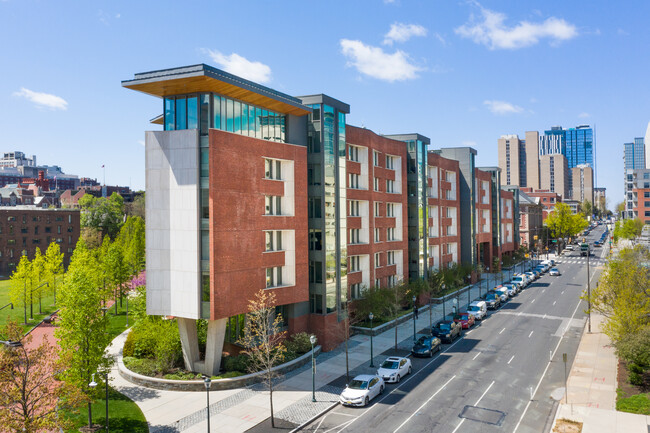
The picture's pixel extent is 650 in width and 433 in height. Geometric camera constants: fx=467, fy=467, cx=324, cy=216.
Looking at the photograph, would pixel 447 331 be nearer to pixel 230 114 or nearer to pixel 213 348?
pixel 213 348

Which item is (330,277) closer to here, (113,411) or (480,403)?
(480,403)

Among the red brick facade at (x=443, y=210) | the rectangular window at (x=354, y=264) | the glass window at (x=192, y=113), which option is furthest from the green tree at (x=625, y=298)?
the glass window at (x=192, y=113)

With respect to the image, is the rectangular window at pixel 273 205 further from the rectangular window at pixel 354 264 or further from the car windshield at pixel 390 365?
the car windshield at pixel 390 365

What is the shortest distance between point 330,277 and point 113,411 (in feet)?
63.9

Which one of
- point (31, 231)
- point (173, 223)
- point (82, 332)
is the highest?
point (173, 223)

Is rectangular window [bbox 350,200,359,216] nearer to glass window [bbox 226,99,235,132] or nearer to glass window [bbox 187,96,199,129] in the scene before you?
glass window [bbox 226,99,235,132]

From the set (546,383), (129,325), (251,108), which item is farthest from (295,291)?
(129,325)

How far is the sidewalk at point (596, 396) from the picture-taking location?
2417cm

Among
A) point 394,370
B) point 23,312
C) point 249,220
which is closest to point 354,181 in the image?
point 249,220

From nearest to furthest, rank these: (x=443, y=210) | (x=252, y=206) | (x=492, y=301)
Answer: (x=252, y=206) < (x=492, y=301) < (x=443, y=210)

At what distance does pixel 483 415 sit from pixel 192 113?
26305 mm

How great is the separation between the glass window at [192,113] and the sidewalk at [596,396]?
2838 cm

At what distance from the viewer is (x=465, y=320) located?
155 feet

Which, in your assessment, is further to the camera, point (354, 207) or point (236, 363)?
point (354, 207)
